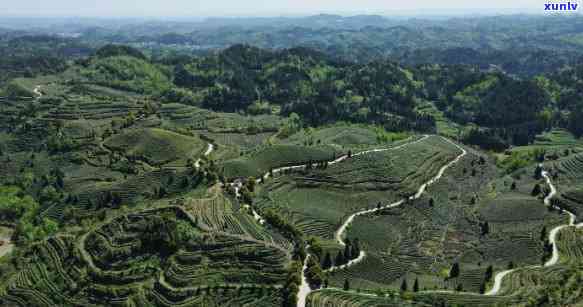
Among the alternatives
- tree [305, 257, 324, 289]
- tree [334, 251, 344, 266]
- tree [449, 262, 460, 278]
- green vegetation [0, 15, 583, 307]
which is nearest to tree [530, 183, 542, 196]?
green vegetation [0, 15, 583, 307]

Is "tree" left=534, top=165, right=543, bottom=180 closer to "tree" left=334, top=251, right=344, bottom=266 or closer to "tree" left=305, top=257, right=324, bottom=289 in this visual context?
"tree" left=334, top=251, right=344, bottom=266

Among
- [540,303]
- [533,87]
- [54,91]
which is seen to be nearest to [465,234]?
[540,303]

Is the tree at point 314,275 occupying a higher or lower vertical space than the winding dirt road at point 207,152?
lower

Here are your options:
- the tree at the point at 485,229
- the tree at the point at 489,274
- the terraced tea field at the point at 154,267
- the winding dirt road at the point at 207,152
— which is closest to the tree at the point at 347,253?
the terraced tea field at the point at 154,267

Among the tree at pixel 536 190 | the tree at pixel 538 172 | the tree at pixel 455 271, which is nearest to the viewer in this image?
the tree at pixel 455 271

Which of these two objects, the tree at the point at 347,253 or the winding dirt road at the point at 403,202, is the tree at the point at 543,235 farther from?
the tree at the point at 347,253

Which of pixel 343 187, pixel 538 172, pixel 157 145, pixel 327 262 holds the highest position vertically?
pixel 157 145

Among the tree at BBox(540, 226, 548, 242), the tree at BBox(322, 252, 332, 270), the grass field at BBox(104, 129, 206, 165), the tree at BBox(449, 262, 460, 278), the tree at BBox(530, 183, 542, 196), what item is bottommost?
the tree at BBox(449, 262, 460, 278)

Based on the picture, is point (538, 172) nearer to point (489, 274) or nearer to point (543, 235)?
point (543, 235)

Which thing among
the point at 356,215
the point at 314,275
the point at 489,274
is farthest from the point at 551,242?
the point at 314,275

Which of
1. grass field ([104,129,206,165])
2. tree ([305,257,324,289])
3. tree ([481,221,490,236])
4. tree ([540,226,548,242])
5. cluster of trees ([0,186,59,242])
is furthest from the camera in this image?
grass field ([104,129,206,165])

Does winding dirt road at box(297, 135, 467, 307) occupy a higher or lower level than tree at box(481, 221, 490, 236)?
higher
